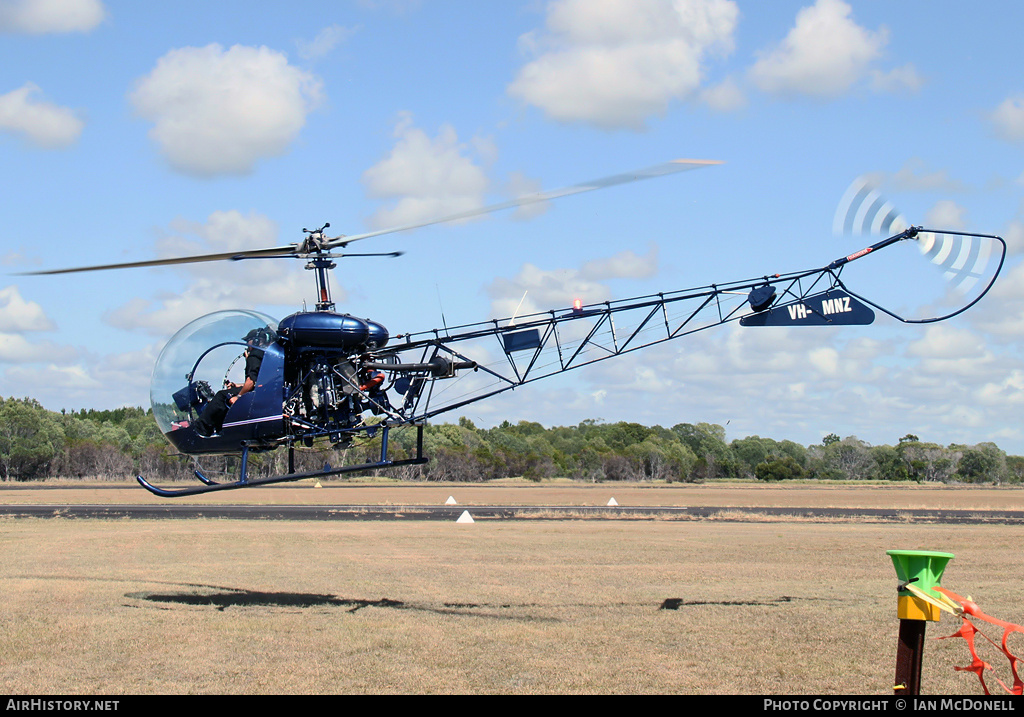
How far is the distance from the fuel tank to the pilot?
460mm

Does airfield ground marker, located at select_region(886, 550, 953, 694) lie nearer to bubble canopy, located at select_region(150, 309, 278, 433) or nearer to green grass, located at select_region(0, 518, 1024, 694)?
green grass, located at select_region(0, 518, 1024, 694)

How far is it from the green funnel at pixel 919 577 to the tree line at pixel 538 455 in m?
56.7

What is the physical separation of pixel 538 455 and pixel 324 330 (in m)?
110

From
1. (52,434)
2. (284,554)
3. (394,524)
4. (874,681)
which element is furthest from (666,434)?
(874,681)

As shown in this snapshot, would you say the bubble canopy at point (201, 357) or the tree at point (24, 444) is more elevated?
the bubble canopy at point (201, 357)

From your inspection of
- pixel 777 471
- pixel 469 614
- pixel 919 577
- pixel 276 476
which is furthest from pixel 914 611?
pixel 777 471

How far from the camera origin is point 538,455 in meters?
124

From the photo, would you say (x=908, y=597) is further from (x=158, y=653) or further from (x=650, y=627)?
(x=158, y=653)

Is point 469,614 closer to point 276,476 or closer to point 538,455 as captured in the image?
point 276,476

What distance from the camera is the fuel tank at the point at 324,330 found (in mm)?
15266

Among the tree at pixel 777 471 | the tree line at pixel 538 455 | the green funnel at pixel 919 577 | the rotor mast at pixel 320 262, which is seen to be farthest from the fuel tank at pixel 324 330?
the tree at pixel 777 471

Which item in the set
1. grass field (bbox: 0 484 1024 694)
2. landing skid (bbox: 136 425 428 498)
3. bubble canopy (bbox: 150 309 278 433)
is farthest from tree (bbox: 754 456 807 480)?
bubble canopy (bbox: 150 309 278 433)

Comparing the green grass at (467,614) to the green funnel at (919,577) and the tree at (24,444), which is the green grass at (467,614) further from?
the tree at (24,444)

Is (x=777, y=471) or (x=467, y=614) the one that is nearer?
(x=467, y=614)
